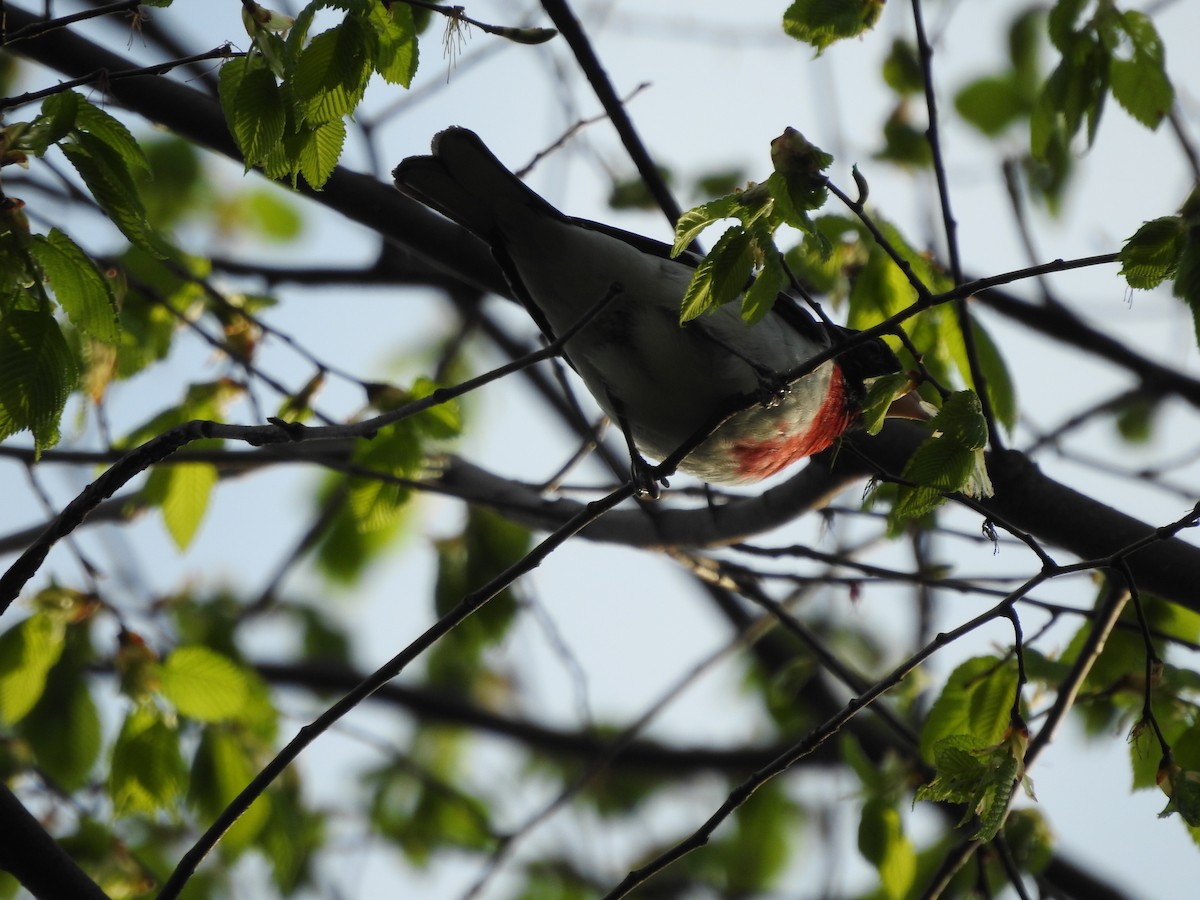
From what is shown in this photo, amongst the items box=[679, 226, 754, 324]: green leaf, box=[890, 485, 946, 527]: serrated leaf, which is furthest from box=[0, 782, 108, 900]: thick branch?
box=[890, 485, 946, 527]: serrated leaf

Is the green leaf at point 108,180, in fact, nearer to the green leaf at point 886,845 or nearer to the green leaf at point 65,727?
the green leaf at point 65,727

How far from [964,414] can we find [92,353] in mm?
2628

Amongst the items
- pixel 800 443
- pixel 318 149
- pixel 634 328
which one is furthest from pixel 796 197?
pixel 800 443

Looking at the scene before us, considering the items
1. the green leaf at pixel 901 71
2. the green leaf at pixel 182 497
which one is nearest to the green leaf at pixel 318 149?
the green leaf at pixel 182 497

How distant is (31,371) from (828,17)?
1975mm

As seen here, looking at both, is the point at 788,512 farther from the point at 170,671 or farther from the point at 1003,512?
the point at 170,671

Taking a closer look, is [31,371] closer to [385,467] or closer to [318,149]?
[318,149]

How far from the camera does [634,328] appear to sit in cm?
361

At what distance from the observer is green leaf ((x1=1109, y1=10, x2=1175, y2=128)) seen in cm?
317

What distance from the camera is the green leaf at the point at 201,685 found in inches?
142

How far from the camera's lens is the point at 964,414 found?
2520 mm

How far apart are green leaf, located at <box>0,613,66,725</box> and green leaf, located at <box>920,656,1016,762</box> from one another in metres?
2.73

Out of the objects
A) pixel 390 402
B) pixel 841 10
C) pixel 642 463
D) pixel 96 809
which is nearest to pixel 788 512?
pixel 642 463

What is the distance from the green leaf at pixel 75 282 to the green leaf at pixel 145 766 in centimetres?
167
